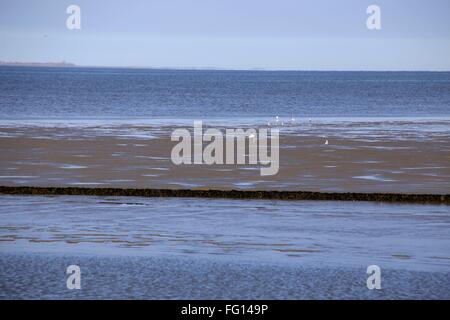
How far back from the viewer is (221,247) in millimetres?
14570

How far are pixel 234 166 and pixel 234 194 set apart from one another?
21.8 feet

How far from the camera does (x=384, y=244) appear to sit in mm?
14844

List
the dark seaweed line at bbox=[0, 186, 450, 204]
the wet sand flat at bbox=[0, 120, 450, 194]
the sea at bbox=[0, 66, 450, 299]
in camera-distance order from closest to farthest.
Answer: the sea at bbox=[0, 66, 450, 299]
the dark seaweed line at bbox=[0, 186, 450, 204]
the wet sand flat at bbox=[0, 120, 450, 194]

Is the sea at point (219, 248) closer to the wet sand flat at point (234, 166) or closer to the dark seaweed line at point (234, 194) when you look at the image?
the dark seaweed line at point (234, 194)

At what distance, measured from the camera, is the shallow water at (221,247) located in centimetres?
1208

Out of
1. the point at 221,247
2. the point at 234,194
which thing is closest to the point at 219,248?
the point at 221,247

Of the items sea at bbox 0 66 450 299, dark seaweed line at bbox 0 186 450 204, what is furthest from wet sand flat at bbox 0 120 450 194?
sea at bbox 0 66 450 299

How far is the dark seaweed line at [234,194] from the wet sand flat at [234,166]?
165 centimetres

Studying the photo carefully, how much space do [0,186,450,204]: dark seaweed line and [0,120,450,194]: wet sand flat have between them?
1.65m

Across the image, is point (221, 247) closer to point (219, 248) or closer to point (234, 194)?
point (219, 248)

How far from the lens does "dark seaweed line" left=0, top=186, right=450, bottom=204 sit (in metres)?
19.5

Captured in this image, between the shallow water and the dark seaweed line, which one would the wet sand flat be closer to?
the dark seaweed line
